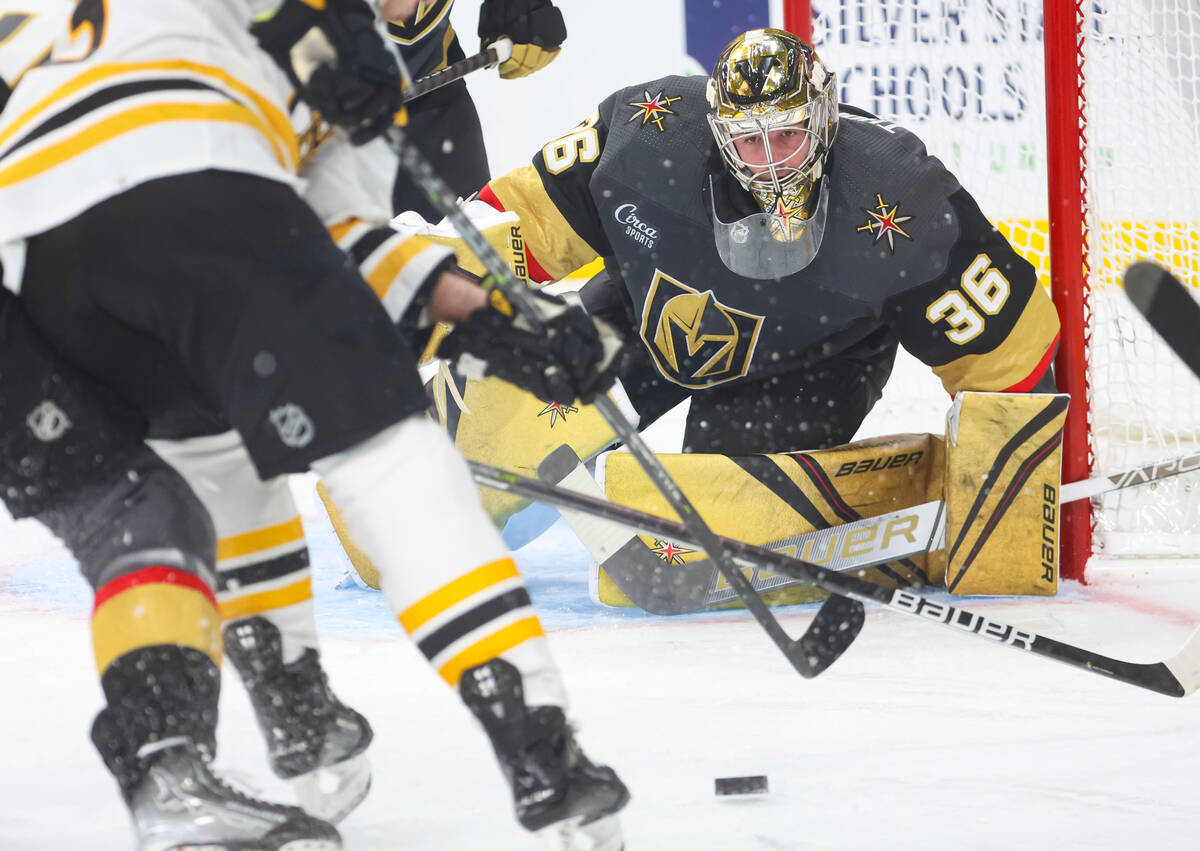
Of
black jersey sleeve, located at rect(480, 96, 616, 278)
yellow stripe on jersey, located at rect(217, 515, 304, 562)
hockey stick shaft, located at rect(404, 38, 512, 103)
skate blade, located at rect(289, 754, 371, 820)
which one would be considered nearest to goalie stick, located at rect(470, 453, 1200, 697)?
yellow stripe on jersey, located at rect(217, 515, 304, 562)

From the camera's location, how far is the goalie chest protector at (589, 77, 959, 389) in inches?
93.0

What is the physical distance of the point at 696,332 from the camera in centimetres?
253

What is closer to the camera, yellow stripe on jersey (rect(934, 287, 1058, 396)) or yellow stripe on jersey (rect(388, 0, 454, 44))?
yellow stripe on jersey (rect(934, 287, 1058, 396))

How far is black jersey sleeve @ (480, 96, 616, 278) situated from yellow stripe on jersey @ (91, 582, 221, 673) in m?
1.62

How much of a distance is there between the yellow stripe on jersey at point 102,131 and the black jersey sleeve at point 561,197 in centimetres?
154

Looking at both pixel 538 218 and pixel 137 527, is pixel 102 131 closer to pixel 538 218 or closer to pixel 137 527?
pixel 137 527

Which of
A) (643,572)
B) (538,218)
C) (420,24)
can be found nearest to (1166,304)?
(643,572)

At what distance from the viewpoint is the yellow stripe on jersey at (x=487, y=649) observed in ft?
3.34

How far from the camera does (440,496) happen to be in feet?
3.35

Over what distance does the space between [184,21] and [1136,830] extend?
1.25 metres

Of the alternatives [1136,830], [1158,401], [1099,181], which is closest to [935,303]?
[1099,181]

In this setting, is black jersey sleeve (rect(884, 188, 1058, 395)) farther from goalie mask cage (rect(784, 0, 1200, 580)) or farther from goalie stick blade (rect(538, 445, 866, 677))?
goalie stick blade (rect(538, 445, 866, 677))

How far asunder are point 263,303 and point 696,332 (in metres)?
1.60

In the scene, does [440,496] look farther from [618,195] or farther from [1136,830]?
[618,195]
